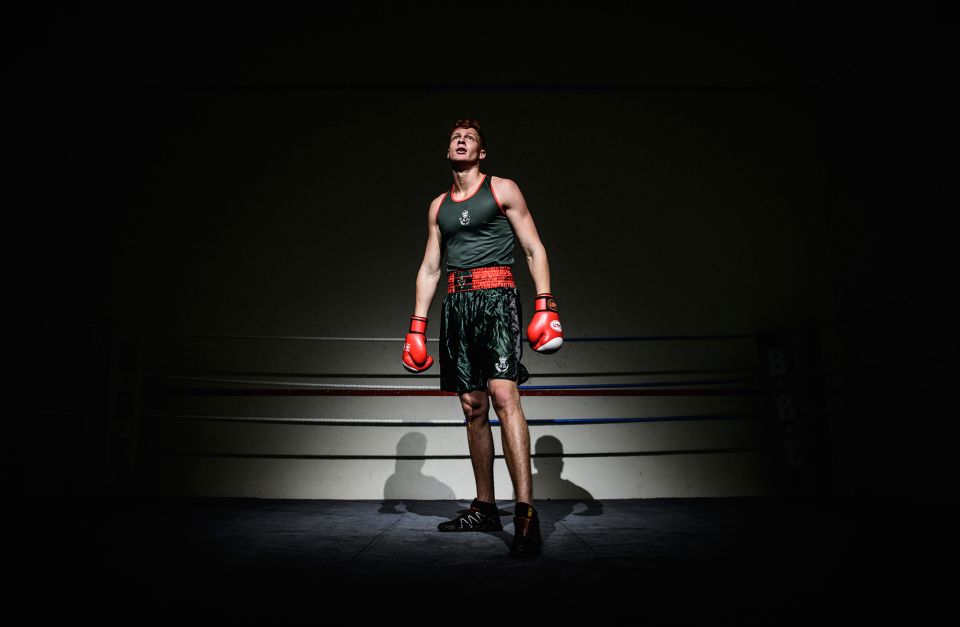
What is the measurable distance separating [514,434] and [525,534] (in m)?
0.32

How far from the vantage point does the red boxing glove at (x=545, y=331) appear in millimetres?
1808

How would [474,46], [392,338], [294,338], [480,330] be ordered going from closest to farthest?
[480,330] < [294,338] < [392,338] < [474,46]

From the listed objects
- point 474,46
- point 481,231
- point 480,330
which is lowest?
point 480,330

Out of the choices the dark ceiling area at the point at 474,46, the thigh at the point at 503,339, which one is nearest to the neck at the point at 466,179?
the thigh at the point at 503,339

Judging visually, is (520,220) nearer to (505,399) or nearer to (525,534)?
(505,399)

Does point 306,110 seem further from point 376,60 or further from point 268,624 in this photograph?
point 268,624

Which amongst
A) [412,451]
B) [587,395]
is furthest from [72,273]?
[587,395]

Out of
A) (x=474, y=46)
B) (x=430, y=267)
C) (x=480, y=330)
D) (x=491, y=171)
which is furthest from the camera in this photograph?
(x=474, y=46)

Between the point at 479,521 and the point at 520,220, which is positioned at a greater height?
the point at 520,220

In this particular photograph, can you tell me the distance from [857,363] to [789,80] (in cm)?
187

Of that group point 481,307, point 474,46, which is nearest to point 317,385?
point 481,307

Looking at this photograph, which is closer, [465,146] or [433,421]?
[465,146]

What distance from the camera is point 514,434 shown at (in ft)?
5.88

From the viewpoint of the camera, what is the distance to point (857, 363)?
3299 mm
